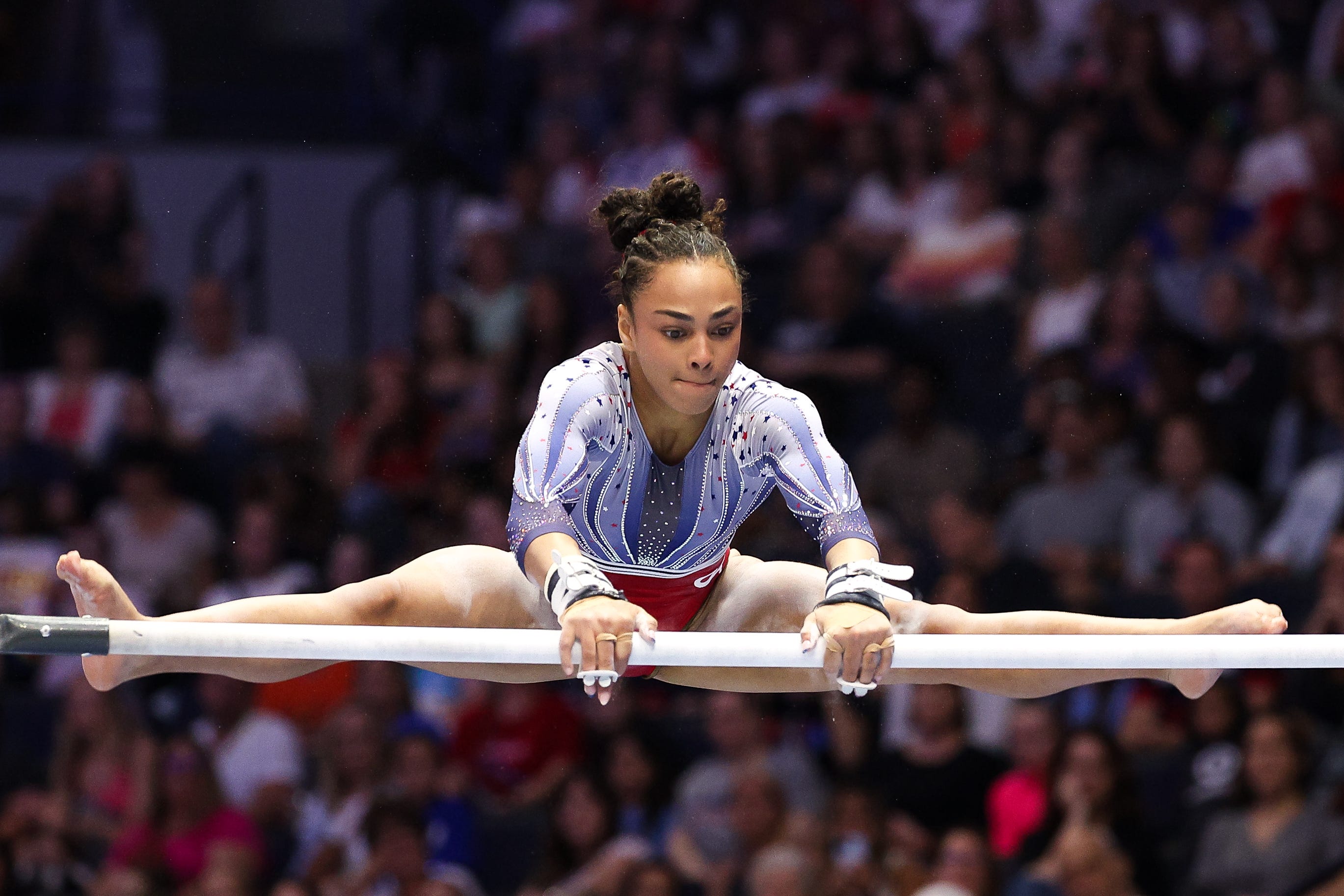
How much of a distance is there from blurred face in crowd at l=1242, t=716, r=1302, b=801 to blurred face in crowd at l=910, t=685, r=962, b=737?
1.05 m

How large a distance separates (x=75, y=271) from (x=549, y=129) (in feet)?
8.42

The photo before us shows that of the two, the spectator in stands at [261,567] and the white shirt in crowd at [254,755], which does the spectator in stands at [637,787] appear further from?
the spectator in stands at [261,567]

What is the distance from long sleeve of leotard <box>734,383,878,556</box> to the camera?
3771 mm

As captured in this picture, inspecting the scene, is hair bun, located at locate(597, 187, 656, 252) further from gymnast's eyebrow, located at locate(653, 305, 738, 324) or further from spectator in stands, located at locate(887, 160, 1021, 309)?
spectator in stands, located at locate(887, 160, 1021, 309)

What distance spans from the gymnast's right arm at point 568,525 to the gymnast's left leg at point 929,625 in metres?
0.52

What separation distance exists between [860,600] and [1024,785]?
3075mm

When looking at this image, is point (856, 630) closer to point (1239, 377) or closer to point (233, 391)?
point (1239, 377)

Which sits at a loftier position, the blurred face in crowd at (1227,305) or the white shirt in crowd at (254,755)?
the blurred face in crowd at (1227,305)

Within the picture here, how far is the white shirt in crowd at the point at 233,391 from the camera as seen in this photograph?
8.34 meters

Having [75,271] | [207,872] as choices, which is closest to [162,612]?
[207,872]

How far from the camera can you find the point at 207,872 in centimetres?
673

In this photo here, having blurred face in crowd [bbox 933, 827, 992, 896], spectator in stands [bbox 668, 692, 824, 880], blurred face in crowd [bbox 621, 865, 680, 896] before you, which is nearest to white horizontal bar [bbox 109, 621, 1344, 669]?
blurred face in crowd [bbox 933, 827, 992, 896]

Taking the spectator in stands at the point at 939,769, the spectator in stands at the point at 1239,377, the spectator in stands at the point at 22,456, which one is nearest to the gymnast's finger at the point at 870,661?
the spectator in stands at the point at 939,769

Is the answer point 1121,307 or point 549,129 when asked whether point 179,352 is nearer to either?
point 549,129
